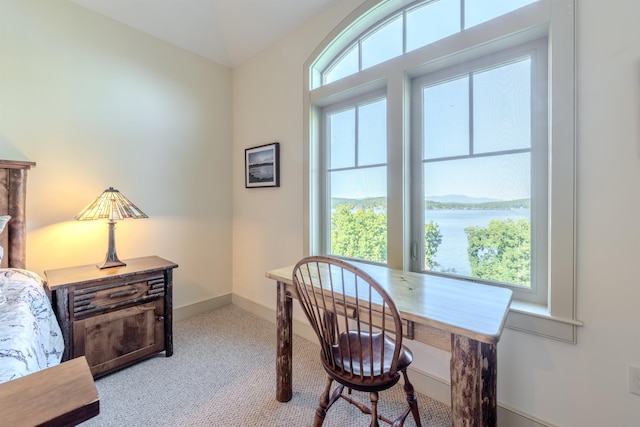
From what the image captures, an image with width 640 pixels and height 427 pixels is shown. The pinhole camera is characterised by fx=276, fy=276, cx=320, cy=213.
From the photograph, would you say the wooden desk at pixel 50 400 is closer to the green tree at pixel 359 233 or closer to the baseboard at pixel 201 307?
the green tree at pixel 359 233

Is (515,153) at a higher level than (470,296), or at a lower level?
higher

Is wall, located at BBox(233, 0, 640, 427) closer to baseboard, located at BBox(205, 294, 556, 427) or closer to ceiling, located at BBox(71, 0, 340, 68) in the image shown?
baseboard, located at BBox(205, 294, 556, 427)

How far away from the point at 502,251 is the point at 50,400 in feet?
6.49

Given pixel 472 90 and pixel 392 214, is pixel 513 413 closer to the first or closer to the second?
pixel 392 214

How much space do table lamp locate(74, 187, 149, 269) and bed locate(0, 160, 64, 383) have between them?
0.37 meters

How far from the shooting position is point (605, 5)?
1267mm

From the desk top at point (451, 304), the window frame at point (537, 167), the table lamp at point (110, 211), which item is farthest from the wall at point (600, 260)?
the table lamp at point (110, 211)

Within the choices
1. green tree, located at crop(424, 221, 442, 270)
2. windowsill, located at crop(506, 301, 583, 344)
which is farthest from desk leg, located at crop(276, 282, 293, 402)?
windowsill, located at crop(506, 301, 583, 344)

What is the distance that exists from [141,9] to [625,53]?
11.1ft

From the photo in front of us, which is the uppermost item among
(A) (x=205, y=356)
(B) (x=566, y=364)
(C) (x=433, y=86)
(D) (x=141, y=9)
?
(D) (x=141, y=9)

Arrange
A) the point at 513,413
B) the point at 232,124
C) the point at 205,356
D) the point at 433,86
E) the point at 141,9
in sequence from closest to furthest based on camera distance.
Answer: the point at 513,413 → the point at 433,86 → the point at 205,356 → the point at 141,9 → the point at 232,124

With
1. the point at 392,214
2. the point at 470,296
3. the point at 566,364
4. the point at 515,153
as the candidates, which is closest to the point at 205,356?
the point at 392,214

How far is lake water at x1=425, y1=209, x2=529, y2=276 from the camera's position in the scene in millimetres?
1729

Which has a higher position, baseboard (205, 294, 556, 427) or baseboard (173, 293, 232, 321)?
baseboard (173, 293, 232, 321)
